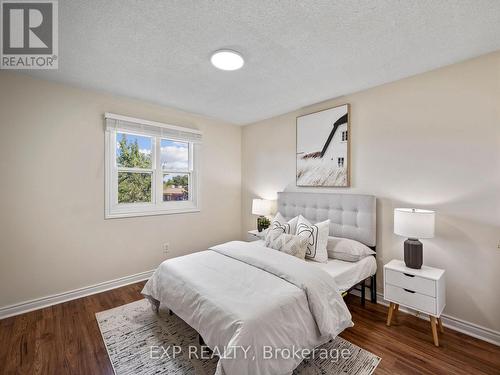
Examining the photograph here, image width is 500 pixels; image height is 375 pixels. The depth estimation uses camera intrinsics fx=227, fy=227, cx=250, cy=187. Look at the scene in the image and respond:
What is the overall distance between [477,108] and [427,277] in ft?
5.25

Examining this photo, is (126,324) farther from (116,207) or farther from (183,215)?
(183,215)

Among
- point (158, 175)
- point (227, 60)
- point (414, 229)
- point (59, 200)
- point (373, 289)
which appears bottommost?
point (373, 289)

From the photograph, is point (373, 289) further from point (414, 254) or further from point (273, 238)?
point (273, 238)

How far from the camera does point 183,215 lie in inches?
147

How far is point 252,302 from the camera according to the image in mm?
1558

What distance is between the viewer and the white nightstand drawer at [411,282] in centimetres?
197

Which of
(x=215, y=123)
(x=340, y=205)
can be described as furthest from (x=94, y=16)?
(x=340, y=205)

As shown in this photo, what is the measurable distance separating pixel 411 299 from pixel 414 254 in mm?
405

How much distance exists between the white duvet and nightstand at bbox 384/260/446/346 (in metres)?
0.67

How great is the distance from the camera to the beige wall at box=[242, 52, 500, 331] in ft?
6.59

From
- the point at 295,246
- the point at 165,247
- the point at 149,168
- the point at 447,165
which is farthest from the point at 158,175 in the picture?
the point at 447,165
